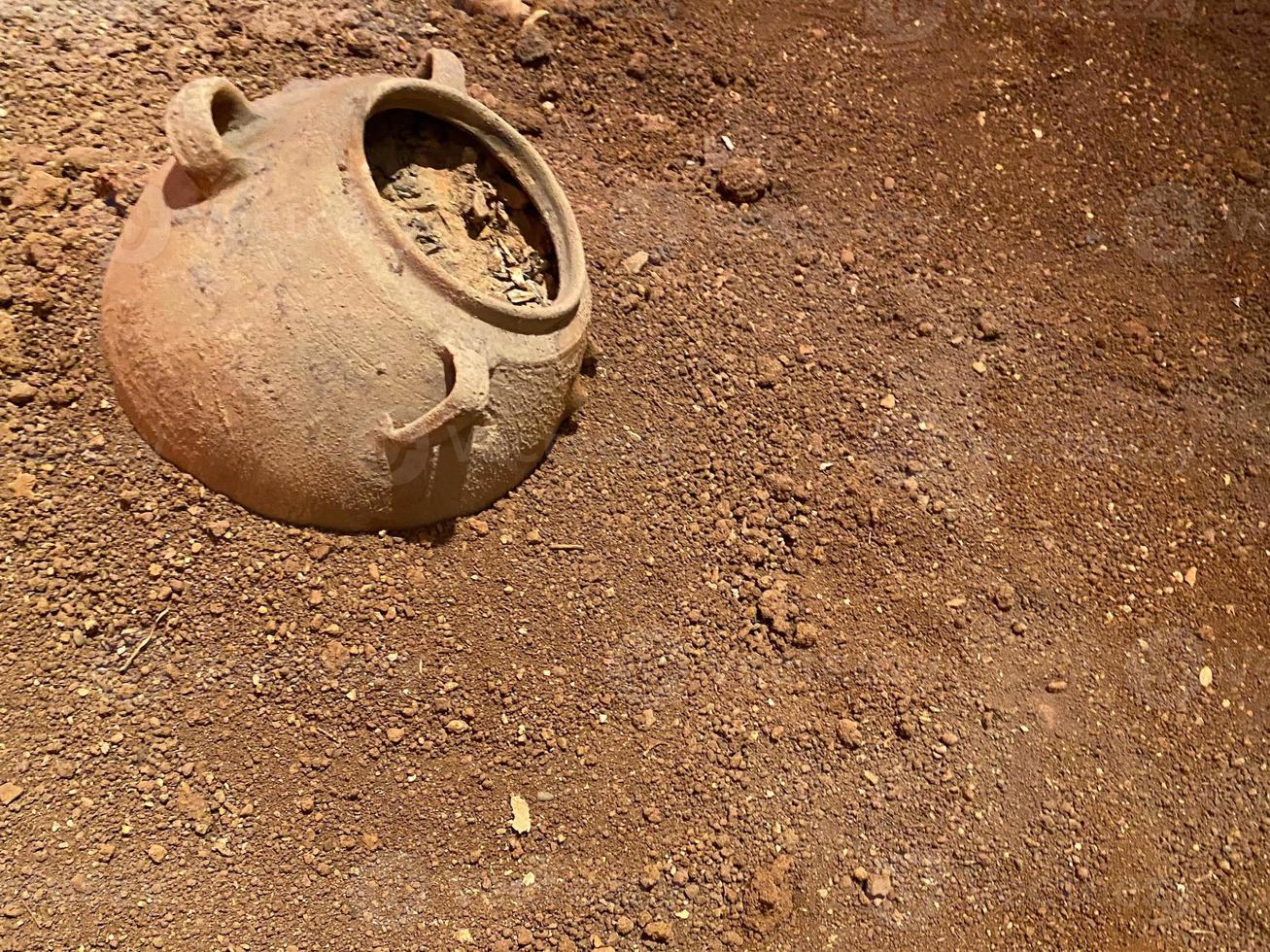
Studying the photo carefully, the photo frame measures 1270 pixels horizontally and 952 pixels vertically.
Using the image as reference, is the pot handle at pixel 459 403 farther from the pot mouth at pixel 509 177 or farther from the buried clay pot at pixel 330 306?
the pot mouth at pixel 509 177

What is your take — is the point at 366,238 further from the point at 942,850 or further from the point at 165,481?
the point at 942,850

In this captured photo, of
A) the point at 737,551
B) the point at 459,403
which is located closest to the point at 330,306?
the point at 459,403

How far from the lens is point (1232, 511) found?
240 cm

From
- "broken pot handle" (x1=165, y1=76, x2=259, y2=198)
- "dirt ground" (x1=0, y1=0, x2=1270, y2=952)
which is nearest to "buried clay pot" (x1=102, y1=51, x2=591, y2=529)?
"broken pot handle" (x1=165, y1=76, x2=259, y2=198)

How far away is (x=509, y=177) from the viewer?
1.66m

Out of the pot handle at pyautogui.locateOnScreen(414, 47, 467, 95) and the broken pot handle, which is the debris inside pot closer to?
the pot handle at pyautogui.locateOnScreen(414, 47, 467, 95)

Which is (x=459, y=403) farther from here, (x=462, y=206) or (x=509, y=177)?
(x=509, y=177)

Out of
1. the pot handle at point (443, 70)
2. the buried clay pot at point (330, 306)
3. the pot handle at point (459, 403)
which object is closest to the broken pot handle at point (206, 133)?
the buried clay pot at point (330, 306)

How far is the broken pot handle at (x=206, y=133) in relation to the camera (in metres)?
1.30

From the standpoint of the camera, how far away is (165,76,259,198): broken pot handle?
130 centimetres

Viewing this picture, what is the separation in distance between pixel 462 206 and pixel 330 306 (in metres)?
0.39

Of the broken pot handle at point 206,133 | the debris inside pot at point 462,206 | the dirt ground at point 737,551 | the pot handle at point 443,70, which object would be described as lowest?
the dirt ground at point 737,551

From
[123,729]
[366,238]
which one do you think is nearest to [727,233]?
[366,238]

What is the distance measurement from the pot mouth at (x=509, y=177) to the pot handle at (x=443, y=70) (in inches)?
2.5
